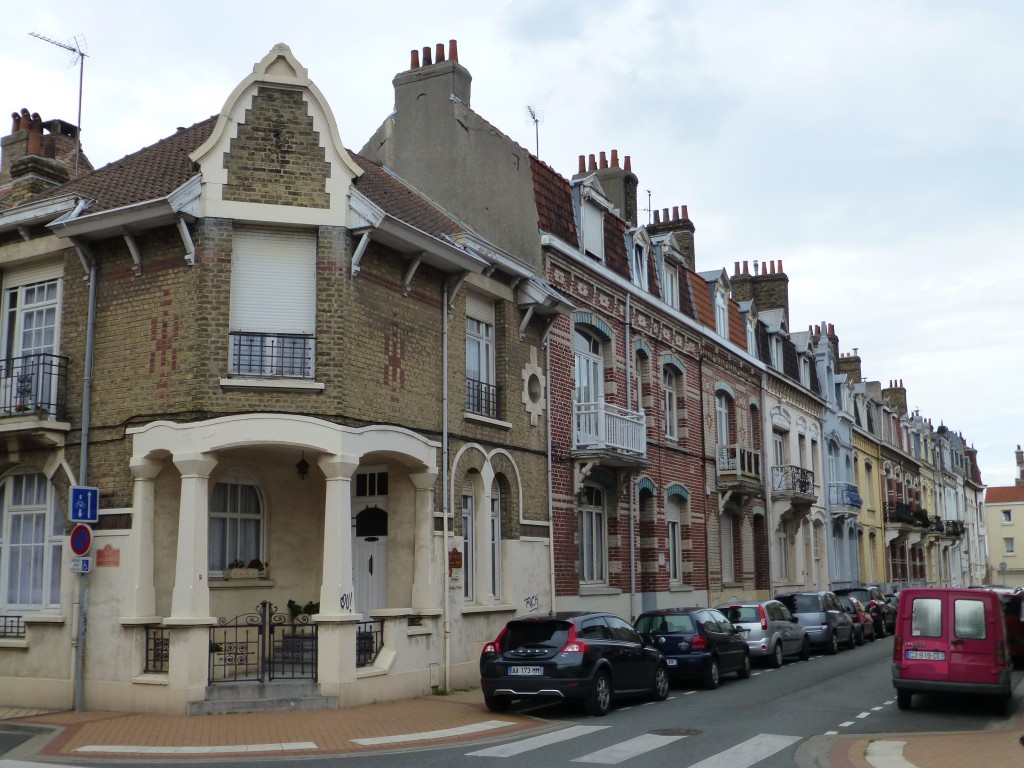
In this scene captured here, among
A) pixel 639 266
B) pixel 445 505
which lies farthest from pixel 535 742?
pixel 639 266

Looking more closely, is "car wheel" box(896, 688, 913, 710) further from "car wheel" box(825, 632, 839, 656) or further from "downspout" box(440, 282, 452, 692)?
"car wheel" box(825, 632, 839, 656)

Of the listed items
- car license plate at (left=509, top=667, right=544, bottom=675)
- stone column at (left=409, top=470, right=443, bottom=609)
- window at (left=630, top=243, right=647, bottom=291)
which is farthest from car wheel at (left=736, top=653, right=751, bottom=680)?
window at (left=630, top=243, right=647, bottom=291)

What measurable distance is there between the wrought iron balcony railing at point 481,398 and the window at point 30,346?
667cm

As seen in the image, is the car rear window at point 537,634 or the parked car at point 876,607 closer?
the car rear window at point 537,634

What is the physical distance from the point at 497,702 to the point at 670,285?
15476 millimetres

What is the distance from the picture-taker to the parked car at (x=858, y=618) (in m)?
28.5

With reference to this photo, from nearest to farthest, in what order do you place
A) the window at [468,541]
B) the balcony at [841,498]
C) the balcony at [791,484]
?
the window at [468,541] < the balcony at [791,484] < the balcony at [841,498]

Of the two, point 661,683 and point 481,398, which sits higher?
point 481,398

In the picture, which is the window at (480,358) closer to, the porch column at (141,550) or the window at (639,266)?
the porch column at (141,550)

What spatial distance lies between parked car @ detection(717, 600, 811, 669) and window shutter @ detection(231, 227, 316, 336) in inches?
428

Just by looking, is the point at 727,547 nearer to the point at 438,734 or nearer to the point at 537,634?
the point at 537,634

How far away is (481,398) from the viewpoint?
63.3ft

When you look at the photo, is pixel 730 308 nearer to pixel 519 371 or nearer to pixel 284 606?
pixel 519 371

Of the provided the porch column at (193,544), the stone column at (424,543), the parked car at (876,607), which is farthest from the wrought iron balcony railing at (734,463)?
the porch column at (193,544)
